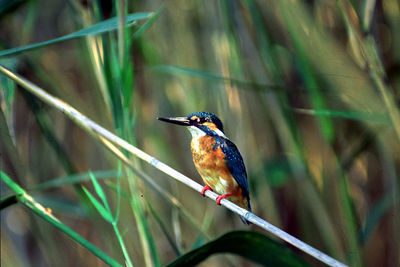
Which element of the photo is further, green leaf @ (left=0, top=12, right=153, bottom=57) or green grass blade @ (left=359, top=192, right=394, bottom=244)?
green grass blade @ (left=359, top=192, right=394, bottom=244)

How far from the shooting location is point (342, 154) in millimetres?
1552

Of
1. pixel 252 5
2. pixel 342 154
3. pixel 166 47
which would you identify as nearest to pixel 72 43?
pixel 166 47

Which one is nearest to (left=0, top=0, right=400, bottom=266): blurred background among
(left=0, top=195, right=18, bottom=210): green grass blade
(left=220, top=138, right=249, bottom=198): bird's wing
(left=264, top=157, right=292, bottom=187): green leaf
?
(left=264, top=157, right=292, bottom=187): green leaf

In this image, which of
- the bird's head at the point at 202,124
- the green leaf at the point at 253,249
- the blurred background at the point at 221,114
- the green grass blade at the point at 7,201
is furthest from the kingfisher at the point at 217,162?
the green grass blade at the point at 7,201

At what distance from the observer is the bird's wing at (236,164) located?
1.36 meters

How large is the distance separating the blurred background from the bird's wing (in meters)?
0.12

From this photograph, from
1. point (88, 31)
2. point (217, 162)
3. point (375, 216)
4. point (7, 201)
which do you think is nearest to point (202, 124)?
point (217, 162)

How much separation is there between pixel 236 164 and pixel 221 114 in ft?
0.72

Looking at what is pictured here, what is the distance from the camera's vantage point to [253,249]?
3.10ft

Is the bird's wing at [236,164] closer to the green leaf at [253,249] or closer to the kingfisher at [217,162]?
the kingfisher at [217,162]

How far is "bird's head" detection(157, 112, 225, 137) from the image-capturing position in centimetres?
125

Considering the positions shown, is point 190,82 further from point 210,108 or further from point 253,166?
point 253,166

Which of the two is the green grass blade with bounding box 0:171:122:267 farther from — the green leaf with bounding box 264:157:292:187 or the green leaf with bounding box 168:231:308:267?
the green leaf with bounding box 264:157:292:187

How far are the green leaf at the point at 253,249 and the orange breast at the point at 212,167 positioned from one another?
392 mm
